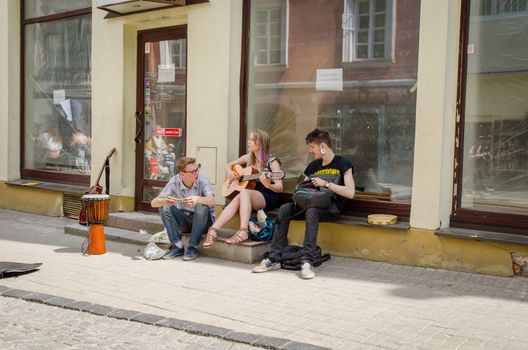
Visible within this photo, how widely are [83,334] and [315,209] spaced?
2.91m

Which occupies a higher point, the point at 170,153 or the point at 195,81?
the point at 195,81

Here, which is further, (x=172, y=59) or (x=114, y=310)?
(x=172, y=59)

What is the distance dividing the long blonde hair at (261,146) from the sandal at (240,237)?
2.85 feet

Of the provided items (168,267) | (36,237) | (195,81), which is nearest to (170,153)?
(195,81)

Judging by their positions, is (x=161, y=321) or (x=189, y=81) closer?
(x=161, y=321)

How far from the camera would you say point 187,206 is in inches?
306

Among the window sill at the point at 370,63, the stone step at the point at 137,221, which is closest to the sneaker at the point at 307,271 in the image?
the window sill at the point at 370,63

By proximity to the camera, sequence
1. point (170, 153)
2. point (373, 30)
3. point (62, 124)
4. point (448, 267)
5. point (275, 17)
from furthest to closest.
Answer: point (62, 124) → point (170, 153) → point (275, 17) → point (373, 30) → point (448, 267)

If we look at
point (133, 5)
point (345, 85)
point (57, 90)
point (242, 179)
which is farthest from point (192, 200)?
point (57, 90)

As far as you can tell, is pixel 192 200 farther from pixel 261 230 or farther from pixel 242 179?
pixel 261 230

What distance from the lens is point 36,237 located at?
919 centimetres

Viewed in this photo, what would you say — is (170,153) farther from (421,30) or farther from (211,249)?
(421,30)

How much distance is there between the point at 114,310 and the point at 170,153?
15.0 feet

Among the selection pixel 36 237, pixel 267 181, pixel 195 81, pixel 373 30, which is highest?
pixel 373 30
